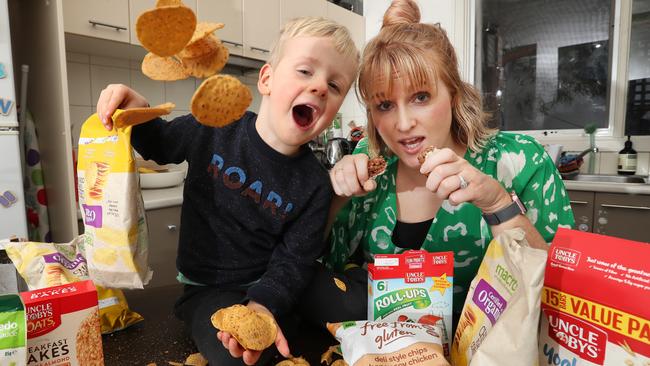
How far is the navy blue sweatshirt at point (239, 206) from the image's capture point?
907mm

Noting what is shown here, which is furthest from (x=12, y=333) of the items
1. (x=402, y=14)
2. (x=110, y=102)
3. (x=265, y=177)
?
(x=402, y=14)

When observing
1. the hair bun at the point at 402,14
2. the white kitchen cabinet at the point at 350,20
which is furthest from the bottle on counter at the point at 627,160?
the hair bun at the point at 402,14

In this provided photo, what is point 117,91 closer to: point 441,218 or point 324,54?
point 324,54

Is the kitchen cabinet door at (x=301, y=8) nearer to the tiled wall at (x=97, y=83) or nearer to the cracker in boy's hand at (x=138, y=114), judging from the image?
Answer: the tiled wall at (x=97, y=83)

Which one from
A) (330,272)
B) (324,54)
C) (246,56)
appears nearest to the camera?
(324,54)

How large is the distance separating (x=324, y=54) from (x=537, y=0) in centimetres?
302

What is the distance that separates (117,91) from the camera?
73 centimetres

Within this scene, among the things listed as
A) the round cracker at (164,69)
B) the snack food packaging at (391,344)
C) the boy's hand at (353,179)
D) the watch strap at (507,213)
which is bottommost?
the snack food packaging at (391,344)

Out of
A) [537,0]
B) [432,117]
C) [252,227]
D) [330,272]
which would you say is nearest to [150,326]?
[252,227]

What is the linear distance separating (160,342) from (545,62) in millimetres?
3261

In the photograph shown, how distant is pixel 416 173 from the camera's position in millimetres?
1126

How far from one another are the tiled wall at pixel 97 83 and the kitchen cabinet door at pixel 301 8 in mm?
877

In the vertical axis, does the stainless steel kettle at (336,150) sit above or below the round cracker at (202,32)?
below

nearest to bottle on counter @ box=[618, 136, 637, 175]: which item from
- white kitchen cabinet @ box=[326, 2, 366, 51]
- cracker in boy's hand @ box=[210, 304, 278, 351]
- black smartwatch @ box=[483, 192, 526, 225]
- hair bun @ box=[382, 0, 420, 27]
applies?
white kitchen cabinet @ box=[326, 2, 366, 51]
